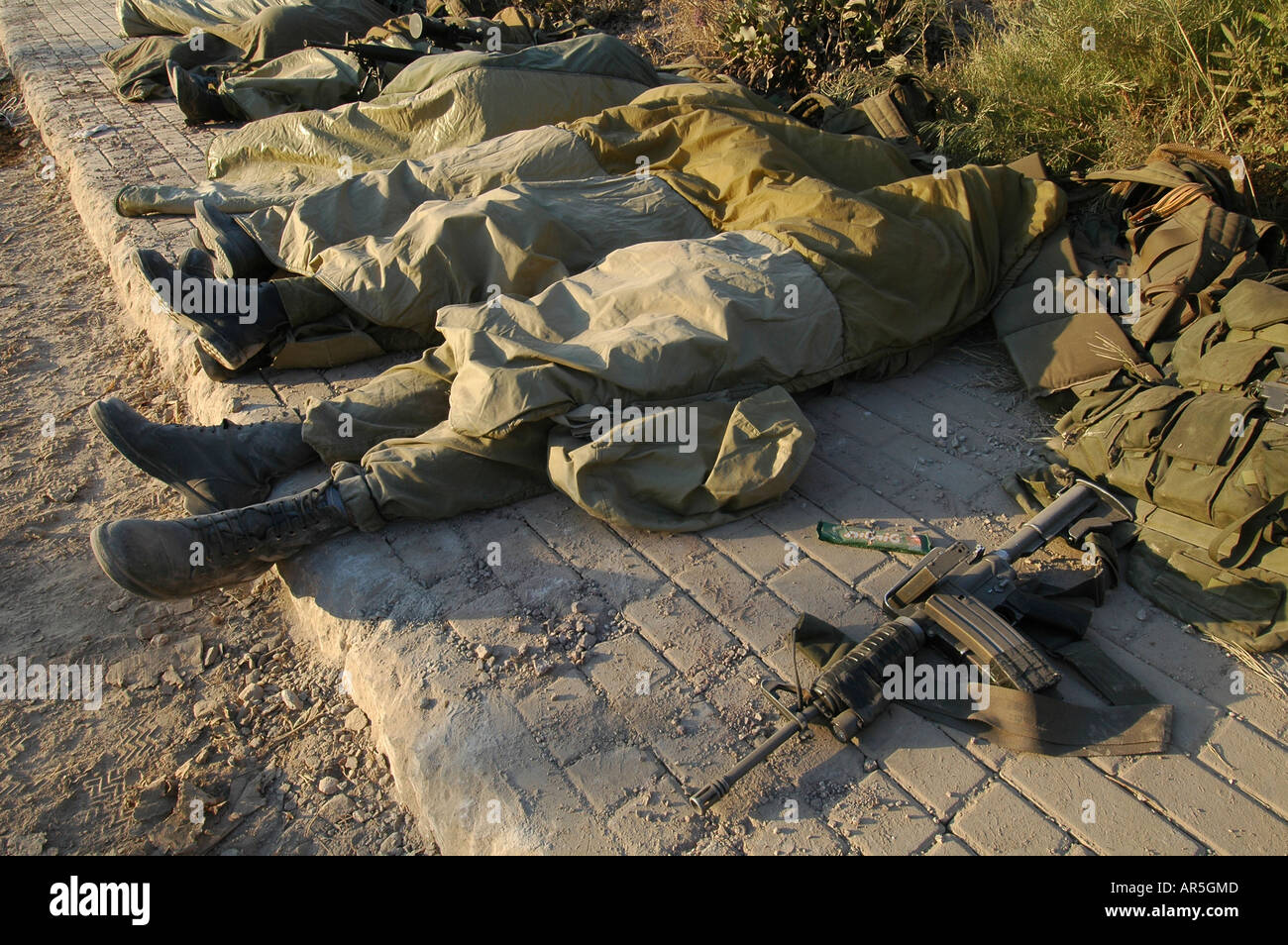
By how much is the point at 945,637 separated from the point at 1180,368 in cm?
145

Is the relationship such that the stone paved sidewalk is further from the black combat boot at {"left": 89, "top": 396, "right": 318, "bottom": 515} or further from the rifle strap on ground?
the black combat boot at {"left": 89, "top": 396, "right": 318, "bottom": 515}

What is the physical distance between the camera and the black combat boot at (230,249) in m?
3.63

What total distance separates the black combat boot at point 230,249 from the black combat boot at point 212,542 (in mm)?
1468

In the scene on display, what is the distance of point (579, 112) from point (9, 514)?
9.98 ft

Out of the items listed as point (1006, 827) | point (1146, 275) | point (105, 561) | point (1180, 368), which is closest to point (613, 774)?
point (1006, 827)

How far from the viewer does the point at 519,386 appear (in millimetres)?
2629

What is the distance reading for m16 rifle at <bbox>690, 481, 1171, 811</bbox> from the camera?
2078 mm

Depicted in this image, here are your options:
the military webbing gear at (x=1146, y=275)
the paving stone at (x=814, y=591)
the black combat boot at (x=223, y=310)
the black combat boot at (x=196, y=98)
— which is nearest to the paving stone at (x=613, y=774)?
Answer: the paving stone at (x=814, y=591)

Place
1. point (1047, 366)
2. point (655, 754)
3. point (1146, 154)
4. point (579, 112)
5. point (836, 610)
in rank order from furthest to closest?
point (579, 112) < point (1146, 154) < point (1047, 366) < point (836, 610) < point (655, 754)

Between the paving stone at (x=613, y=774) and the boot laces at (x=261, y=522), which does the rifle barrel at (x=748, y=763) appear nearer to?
the paving stone at (x=613, y=774)

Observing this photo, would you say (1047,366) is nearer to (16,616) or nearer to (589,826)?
(589,826)

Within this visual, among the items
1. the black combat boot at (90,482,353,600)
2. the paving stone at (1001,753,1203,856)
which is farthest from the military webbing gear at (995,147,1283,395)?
the black combat boot at (90,482,353,600)

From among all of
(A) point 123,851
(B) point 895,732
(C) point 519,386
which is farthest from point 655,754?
(A) point 123,851

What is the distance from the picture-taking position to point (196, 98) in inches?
232
